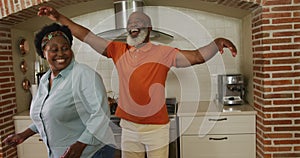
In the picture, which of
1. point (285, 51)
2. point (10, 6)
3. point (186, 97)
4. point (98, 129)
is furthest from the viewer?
point (186, 97)

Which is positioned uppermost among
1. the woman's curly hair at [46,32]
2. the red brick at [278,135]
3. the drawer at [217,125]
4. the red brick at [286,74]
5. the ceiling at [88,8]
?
the ceiling at [88,8]

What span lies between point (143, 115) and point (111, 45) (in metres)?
0.52

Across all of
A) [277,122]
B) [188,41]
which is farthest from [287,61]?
[188,41]

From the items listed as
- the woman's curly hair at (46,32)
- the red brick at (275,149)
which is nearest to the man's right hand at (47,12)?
the woman's curly hair at (46,32)

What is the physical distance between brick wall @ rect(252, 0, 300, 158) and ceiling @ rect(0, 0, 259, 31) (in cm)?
33

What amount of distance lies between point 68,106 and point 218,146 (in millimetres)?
1766

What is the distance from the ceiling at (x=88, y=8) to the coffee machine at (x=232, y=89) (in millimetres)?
671

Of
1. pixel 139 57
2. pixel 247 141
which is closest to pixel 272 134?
pixel 247 141

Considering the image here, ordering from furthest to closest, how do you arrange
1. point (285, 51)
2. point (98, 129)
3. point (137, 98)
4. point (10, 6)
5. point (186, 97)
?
point (186, 97), point (10, 6), point (285, 51), point (137, 98), point (98, 129)

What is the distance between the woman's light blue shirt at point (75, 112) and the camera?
4.26ft

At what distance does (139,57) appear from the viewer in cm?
187

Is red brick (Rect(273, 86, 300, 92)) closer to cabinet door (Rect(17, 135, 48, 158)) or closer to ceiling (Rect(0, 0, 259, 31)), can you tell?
ceiling (Rect(0, 0, 259, 31))

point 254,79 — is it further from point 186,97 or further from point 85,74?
point 85,74

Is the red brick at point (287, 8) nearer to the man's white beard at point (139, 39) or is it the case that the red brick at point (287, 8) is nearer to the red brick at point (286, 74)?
the red brick at point (286, 74)
